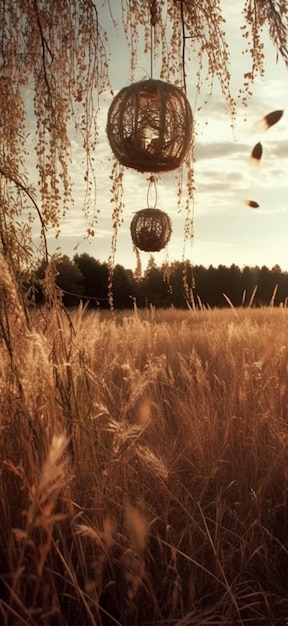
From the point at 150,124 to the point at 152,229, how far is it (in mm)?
1130

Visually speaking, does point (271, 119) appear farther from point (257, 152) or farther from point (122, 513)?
point (122, 513)

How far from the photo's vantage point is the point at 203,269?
26547 millimetres

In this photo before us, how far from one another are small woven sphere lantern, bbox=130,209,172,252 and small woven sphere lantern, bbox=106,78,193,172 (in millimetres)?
1037

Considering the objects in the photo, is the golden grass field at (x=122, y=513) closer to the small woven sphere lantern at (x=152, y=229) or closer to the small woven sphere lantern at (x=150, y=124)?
the small woven sphere lantern at (x=150, y=124)

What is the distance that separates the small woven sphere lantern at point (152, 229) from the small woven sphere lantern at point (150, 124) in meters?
1.04

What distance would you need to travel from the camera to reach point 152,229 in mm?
4180

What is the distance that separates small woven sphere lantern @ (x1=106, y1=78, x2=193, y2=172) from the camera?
3035mm

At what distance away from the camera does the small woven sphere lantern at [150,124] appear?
3035 mm

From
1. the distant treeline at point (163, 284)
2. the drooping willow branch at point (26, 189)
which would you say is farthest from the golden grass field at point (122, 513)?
the distant treeline at point (163, 284)

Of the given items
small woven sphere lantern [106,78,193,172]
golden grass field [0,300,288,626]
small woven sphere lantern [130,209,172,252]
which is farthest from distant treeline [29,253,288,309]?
golden grass field [0,300,288,626]

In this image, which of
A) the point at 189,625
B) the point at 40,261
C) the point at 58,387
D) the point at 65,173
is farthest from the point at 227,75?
the point at 189,625

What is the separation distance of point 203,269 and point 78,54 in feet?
78.7

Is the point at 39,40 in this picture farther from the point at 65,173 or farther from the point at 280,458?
the point at 280,458

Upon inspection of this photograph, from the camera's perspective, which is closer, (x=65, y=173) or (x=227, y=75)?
(x=65, y=173)
